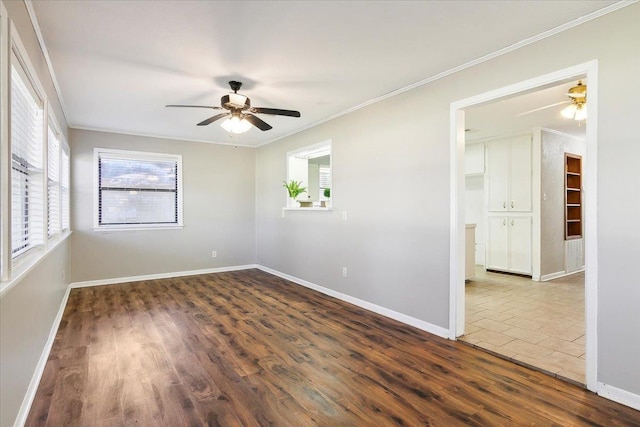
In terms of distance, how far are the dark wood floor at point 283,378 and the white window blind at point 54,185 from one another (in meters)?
1.06

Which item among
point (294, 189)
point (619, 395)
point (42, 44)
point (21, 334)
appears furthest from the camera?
point (294, 189)

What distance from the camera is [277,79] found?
3.31 meters

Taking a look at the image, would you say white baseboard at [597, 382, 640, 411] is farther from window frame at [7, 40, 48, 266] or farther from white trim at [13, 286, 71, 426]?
window frame at [7, 40, 48, 266]

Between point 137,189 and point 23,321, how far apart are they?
13.6 ft

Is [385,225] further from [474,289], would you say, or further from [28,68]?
[28,68]

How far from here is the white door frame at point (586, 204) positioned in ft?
7.34

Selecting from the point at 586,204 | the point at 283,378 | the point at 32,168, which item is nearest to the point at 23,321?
the point at 32,168

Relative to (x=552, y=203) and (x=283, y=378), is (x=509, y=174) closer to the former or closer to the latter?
(x=552, y=203)

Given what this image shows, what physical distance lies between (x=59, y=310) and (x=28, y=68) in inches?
110

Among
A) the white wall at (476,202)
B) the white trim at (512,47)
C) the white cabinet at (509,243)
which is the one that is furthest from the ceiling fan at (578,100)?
the white wall at (476,202)

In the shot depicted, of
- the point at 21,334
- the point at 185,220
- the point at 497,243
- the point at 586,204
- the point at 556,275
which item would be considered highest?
the point at 586,204

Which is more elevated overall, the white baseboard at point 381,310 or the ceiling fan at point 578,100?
the ceiling fan at point 578,100

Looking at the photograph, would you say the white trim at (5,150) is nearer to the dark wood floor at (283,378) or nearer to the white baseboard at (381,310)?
the dark wood floor at (283,378)

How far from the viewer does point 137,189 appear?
579cm
